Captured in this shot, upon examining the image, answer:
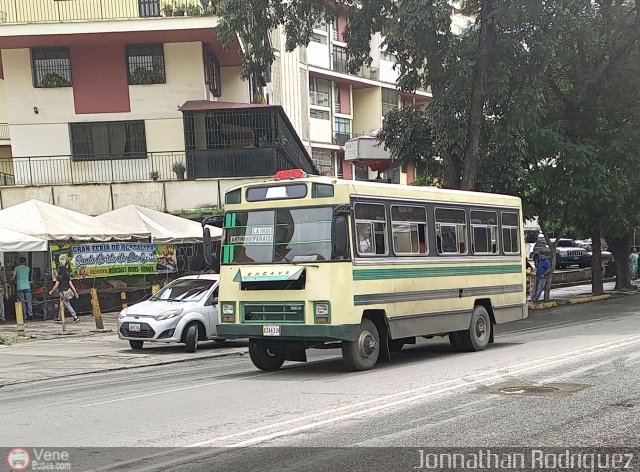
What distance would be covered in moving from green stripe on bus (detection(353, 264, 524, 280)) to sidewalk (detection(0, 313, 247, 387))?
16.5 ft

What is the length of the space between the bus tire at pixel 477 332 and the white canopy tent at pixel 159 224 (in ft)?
40.2

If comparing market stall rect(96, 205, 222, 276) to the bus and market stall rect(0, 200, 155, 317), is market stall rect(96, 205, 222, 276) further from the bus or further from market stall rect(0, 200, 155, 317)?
the bus

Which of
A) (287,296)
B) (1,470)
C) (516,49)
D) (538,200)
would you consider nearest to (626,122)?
(538,200)

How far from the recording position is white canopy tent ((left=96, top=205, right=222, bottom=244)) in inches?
980

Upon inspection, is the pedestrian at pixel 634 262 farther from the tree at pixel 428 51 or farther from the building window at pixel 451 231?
the building window at pixel 451 231

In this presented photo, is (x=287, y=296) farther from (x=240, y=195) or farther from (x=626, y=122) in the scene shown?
(x=626, y=122)

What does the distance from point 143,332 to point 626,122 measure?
18.8m

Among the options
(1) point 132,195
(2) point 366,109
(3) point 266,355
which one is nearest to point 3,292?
(1) point 132,195

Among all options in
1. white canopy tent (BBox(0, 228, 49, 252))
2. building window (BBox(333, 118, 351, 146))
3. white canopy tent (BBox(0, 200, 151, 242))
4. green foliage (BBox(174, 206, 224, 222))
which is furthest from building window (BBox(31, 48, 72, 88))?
building window (BBox(333, 118, 351, 146))

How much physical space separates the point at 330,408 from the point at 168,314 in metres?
7.92

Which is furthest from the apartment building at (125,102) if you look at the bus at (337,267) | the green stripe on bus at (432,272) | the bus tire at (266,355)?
the bus tire at (266,355)

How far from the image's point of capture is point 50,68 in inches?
1147

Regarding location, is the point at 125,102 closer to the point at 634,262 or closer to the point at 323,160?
the point at 323,160

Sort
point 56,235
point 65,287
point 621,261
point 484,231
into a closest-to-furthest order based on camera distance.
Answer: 1. point 484,231
2. point 65,287
3. point 56,235
4. point 621,261
